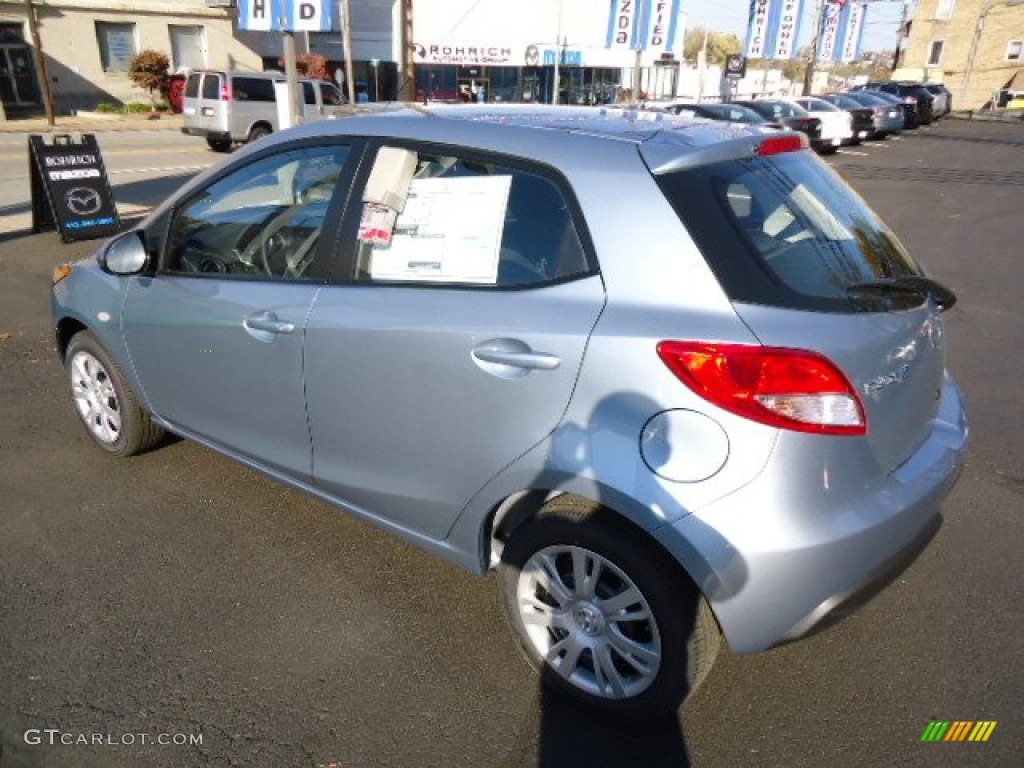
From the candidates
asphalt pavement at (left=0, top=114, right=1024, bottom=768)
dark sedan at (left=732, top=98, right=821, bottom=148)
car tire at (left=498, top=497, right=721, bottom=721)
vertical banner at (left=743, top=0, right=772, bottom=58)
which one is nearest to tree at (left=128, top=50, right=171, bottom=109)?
dark sedan at (left=732, top=98, right=821, bottom=148)

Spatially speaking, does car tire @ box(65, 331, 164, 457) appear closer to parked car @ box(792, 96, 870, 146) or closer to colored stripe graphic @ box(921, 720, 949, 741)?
colored stripe graphic @ box(921, 720, 949, 741)

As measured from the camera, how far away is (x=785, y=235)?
234cm

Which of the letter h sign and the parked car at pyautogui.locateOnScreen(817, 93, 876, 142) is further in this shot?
the parked car at pyautogui.locateOnScreen(817, 93, 876, 142)

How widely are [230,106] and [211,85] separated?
0.70m

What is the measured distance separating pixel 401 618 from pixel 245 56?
1432 inches

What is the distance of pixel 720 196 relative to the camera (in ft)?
7.36

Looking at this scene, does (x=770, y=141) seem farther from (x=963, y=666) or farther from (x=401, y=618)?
(x=401, y=618)


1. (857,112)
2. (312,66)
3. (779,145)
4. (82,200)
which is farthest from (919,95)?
(779,145)

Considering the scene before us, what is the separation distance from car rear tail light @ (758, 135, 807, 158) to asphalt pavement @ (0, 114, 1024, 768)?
1722mm

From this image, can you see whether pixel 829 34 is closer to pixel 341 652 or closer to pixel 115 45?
pixel 115 45

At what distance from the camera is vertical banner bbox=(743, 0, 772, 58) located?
32469 mm

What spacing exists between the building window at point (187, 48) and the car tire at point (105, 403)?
3254 cm

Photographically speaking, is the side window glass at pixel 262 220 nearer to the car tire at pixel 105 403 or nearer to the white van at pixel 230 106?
the car tire at pixel 105 403

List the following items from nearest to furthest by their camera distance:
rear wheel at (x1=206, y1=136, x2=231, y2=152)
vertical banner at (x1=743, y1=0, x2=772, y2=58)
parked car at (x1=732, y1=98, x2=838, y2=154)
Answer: parked car at (x1=732, y1=98, x2=838, y2=154) → rear wheel at (x1=206, y1=136, x2=231, y2=152) → vertical banner at (x1=743, y1=0, x2=772, y2=58)
